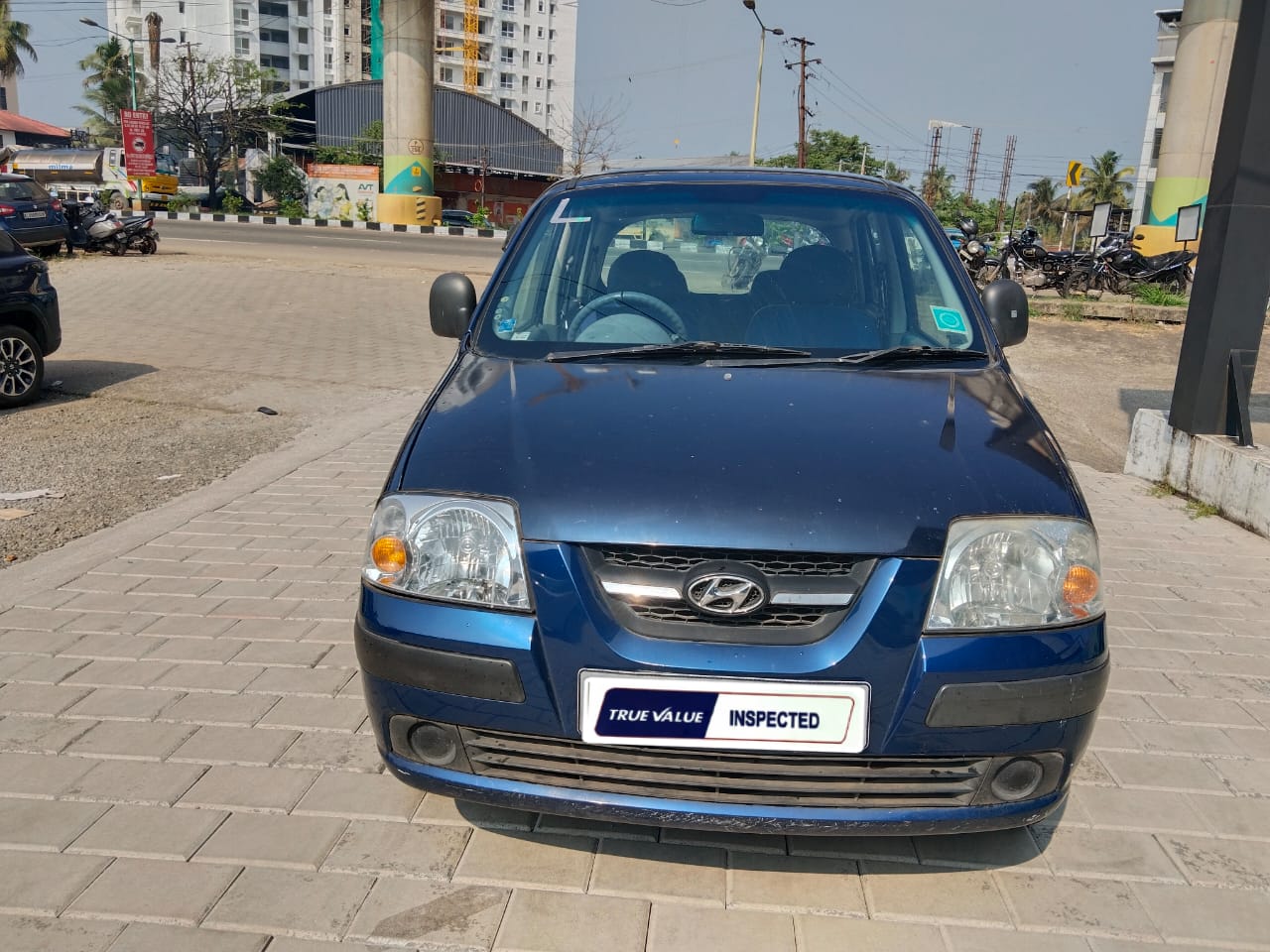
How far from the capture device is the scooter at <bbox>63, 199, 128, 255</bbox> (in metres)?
21.9

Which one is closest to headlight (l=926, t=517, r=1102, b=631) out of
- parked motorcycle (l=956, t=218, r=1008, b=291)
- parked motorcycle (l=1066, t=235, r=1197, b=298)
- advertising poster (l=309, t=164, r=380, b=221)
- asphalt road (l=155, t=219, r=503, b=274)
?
parked motorcycle (l=1066, t=235, r=1197, b=298)

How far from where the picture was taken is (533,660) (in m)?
2.24

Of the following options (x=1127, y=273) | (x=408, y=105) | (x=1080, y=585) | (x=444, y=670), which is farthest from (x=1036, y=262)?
(x=408, y=105)

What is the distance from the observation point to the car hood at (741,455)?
2254 mm

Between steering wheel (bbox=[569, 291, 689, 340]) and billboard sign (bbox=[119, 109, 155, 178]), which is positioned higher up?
billboard sign (bbox=[119, 109, 155, 178])

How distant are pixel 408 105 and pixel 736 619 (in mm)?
38638

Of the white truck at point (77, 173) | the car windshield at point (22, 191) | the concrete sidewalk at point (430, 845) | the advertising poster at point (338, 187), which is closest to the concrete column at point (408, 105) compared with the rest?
the advertising poster at point (338, 187)

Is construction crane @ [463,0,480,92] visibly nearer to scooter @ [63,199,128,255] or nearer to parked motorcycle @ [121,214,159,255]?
scooter @ [63,199,128,255]

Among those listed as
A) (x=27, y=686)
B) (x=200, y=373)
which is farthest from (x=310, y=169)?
(x=27, y=686)

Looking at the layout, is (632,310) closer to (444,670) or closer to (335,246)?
(444,670)

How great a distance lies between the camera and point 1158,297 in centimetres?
1620

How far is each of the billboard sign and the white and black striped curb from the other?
274 inches

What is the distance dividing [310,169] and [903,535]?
56.3 metres

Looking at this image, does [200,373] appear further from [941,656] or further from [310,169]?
[310,169]
